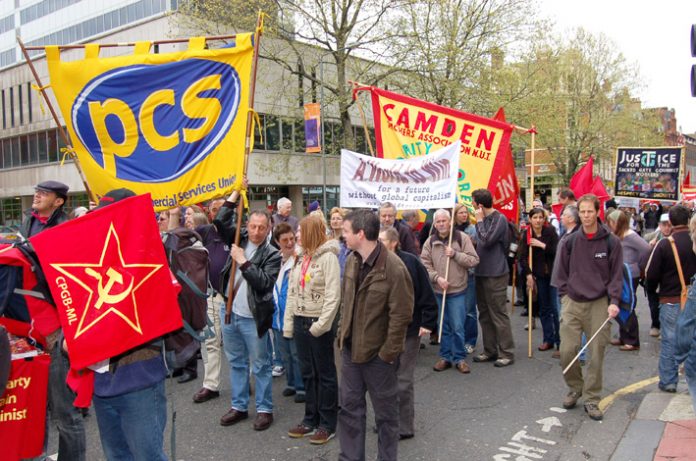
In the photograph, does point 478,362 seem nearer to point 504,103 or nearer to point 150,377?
point 150,377

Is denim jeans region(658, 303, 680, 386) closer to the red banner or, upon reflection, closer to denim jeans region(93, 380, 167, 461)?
denim jeans region(93, 380, 167, 461)

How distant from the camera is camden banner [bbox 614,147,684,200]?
13.2 meters

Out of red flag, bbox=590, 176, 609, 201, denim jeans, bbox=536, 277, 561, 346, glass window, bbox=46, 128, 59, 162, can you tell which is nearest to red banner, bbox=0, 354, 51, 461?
denim jeans, bbox=536, 277, 561, 346

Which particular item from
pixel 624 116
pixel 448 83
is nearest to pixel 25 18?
pixel 448 83

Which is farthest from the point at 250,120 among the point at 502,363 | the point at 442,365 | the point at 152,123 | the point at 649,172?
the point at 649,172

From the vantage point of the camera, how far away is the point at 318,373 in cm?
467

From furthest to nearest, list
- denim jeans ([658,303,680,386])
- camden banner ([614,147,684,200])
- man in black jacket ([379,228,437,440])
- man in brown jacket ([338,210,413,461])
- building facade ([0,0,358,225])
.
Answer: building facade ([0,0,358,225]) < camden banner ([614,147,684,200]) < denim jeans ([658,303,680,386]) < man in black jacket ([379,228,437,440]) < man in brown jacket ([338,210,413,461])

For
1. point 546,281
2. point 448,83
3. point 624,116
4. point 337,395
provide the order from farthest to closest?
point 624,116 → point 448,83 → point 546,281 → point 337,395

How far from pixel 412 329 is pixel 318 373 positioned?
839 mm

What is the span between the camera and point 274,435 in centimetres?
478

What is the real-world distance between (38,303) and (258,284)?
6.40 ft

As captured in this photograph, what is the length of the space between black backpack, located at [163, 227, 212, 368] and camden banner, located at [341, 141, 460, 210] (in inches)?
136

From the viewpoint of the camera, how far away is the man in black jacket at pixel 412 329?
4.52 m

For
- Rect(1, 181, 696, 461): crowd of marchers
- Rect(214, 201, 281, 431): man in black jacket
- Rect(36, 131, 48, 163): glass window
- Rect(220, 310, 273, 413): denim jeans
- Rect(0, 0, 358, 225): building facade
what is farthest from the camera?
Rect(36, 131, 48, 163): glass window
